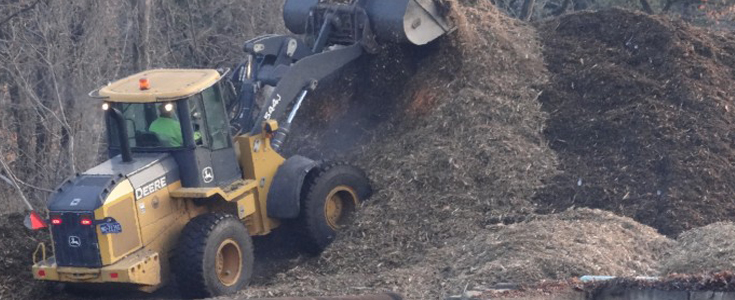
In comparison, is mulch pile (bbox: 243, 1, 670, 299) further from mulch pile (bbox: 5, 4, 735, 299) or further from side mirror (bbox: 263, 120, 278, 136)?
side mirror (bbox: 263, 120, 278, 136)

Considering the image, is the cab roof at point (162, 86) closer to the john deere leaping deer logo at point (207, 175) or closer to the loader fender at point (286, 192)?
the john deere leaping deer logo at point (207, 175)

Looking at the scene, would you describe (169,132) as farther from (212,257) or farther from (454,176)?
(454,176)

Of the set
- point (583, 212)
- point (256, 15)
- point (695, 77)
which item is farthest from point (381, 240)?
point (256, 15)

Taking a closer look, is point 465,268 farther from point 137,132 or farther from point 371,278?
point 137,132

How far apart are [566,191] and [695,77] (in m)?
2.86

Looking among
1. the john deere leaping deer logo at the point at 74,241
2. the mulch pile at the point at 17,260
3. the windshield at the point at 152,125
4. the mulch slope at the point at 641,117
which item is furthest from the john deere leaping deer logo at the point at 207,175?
the mulch slope at the point at 641,117

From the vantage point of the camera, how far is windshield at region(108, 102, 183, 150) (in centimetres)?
1008

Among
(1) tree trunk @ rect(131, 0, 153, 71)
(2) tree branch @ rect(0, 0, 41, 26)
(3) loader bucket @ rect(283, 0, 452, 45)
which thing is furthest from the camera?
(1) tree trunk @ rect(131, 0, 153, 71)

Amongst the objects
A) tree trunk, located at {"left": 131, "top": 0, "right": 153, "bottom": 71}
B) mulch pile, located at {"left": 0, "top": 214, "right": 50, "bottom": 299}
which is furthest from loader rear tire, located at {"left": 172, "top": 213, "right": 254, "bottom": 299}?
tree trunk, located at {"left": 131, "top": 0, "right": 153, "bottom": 71}

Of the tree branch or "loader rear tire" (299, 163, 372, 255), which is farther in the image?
the tree branch

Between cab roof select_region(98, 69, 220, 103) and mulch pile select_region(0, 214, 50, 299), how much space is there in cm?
208

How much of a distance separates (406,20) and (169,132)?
348 centimetres

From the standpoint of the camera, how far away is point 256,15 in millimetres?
20859

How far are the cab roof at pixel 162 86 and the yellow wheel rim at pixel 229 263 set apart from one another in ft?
4.89
